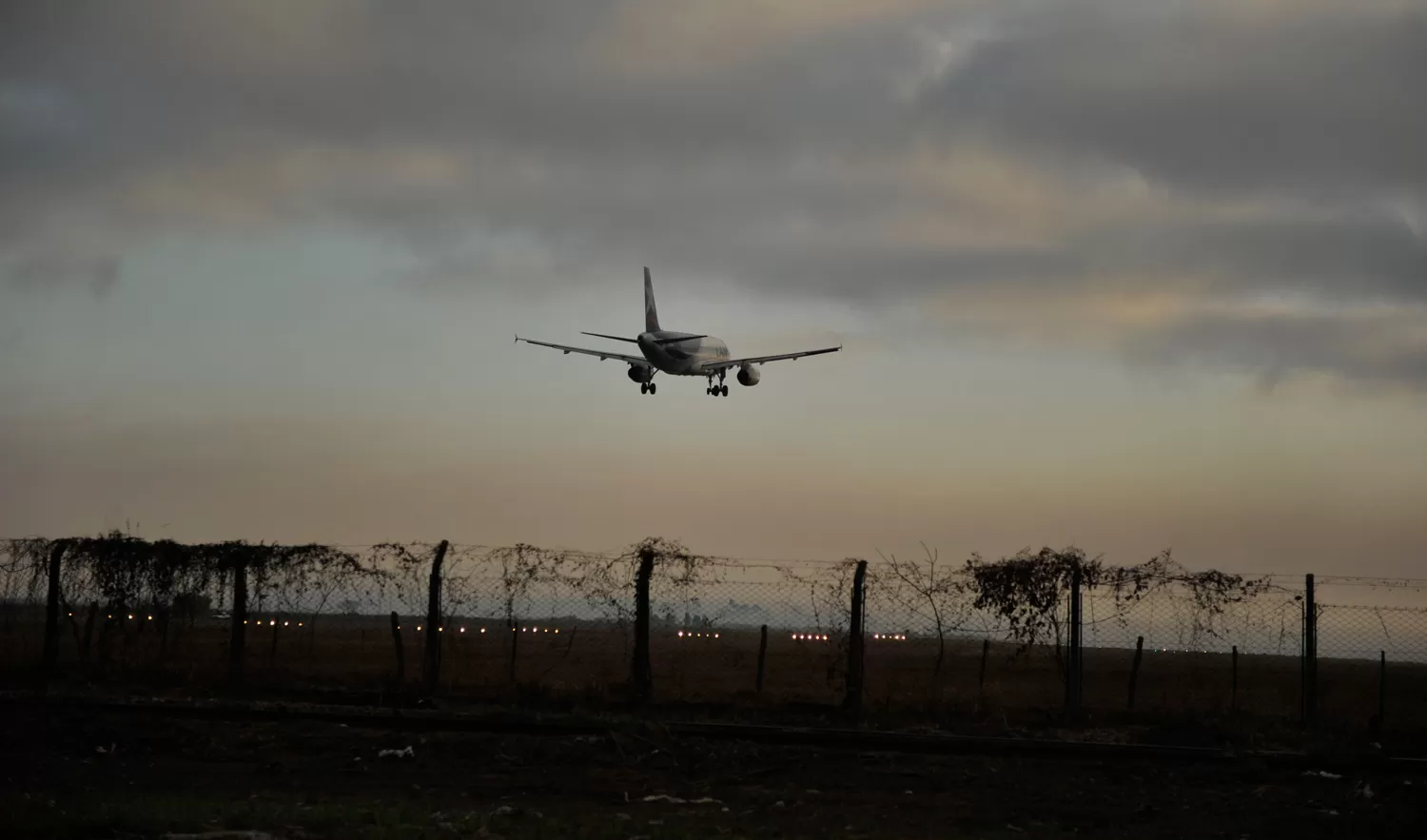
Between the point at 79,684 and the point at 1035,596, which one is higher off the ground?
the point at 1035,596

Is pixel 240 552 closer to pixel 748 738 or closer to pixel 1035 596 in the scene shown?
pixel 748 738

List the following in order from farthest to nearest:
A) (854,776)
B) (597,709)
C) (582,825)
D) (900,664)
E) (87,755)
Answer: (900,664) < (597,709) < (87,755) < (854,776) < (582,825)

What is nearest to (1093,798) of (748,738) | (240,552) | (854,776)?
(854,776)

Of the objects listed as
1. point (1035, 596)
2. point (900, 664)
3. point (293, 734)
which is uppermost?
point (1035, 596)

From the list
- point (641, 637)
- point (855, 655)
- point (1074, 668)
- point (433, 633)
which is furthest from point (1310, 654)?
point (433, 633)

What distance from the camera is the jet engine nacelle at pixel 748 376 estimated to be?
57409 millimetres

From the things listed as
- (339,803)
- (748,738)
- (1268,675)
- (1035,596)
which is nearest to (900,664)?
(1268,675)

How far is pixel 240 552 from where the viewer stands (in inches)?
848

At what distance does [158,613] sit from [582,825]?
13.7 meters

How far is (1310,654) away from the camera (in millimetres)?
16828

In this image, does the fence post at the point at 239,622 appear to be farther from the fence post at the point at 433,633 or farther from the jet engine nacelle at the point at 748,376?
the jet engine nacelle at the point at 748,376

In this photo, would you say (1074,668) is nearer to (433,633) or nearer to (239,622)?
(433,633)

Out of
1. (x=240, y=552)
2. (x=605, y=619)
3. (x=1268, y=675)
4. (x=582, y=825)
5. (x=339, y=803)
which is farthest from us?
(x=1268, y=675)

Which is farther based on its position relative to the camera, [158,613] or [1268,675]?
[1268,675]
